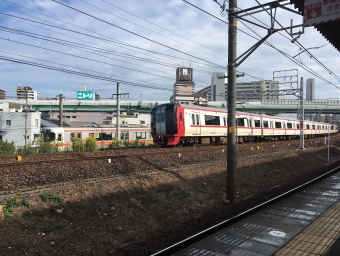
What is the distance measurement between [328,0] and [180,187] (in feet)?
26.0

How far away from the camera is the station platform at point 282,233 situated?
19.2 ft

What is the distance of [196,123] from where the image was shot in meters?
22.2

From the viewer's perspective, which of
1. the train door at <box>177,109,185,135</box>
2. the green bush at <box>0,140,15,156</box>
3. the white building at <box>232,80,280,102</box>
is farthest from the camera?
the white building at <box>232,80,280,102</box>

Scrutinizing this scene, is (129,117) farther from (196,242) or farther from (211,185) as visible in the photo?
(196,242)

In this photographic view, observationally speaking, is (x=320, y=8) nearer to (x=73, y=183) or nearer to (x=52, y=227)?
(x=73, y=183)

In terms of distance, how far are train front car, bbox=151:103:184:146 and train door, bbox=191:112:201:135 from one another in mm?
1493

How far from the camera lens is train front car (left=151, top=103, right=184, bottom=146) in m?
20.4

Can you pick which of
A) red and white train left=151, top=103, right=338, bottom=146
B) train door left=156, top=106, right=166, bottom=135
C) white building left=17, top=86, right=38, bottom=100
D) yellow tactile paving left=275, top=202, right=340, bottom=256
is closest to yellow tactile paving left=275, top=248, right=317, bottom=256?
yellow tactile paving left=275, top=202, right=340, bottom=256

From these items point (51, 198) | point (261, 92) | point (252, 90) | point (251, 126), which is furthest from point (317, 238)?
point (252, 90)

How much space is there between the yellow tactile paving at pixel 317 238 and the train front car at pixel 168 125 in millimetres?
12923

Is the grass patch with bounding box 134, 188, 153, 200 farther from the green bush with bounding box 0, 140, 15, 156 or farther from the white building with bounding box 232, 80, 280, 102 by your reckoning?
the white building with bounding box 232, 80, 280, 102

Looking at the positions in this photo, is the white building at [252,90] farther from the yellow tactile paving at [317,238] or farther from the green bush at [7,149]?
the green bush at [7,149]

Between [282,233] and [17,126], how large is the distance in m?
47.8

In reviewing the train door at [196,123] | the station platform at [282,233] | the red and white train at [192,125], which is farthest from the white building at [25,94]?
the station platform at [282,233]
